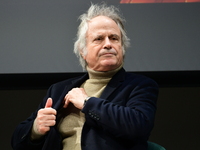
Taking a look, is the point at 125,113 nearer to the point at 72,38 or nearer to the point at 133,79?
the point at 133,79

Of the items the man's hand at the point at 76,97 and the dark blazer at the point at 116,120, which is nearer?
the dark blazer at the point at 116,120

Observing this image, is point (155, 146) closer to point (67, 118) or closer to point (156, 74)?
point (67, 118)

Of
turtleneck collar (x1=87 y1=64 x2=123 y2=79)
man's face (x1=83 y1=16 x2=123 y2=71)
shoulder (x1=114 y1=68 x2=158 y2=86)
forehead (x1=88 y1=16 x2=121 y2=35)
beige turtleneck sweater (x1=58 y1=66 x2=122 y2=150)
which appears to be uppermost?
forehead (x1=88 y1=16 x2=121 y2=35)

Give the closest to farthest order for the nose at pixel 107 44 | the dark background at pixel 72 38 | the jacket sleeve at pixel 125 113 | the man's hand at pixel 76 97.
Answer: the jacket sleeve at pixel 125 113, the man's hand at pixel 76 97, the nose at pixel 107 44, the dark background at pixel 72 38

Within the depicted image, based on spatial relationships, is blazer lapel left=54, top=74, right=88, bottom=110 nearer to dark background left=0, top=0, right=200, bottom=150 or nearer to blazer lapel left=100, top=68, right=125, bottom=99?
blazer lapel left=100, top=68, right=125, bottom=99

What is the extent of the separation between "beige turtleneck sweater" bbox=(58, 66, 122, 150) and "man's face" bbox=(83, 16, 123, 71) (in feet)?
0.16

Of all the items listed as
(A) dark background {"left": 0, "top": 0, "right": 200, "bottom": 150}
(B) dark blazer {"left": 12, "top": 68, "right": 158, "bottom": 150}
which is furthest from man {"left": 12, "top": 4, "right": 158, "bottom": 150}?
(A) dark background {"left": 0, "top": 0, "right": 200, "bottom": 150}

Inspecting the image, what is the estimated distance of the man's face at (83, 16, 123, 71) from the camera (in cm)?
165

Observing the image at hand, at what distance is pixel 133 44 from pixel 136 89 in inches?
46.0

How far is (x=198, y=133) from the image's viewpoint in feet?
11.2

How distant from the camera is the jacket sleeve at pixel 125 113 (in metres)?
1.39

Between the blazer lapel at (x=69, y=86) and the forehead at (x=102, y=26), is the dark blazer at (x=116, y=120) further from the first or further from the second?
the forehead at (x=102, y=26)

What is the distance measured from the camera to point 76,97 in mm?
1556

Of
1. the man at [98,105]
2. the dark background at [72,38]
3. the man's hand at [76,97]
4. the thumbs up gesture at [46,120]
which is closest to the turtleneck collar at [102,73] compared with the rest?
the man at [98,105]
